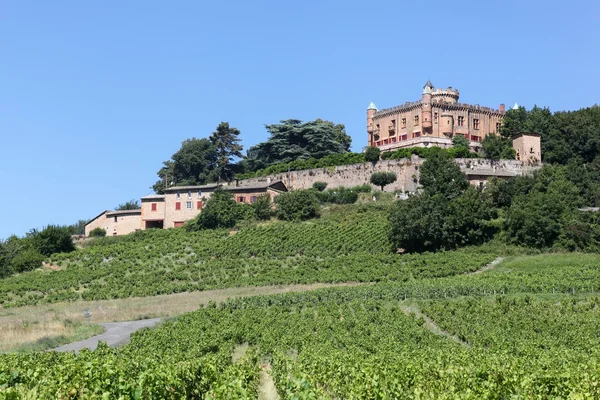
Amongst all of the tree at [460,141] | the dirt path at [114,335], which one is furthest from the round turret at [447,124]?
the dirt path at [114,335]

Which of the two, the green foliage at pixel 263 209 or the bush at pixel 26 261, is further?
the green foliage at pixel 263 209

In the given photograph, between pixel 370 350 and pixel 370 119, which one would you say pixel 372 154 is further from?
pixel 370 350

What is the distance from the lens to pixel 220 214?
6375 centimetres

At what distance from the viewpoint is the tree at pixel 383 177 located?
6488 centimetres

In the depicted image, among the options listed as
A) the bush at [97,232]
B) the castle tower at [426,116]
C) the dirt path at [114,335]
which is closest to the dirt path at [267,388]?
the dirt path at [114,335]

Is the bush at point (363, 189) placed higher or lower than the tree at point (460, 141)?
lower

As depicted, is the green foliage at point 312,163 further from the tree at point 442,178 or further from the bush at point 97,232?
the bush at point 97,232

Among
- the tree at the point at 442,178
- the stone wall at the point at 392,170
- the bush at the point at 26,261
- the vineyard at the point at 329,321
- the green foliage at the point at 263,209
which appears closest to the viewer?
the vineyard at the point at 329,321

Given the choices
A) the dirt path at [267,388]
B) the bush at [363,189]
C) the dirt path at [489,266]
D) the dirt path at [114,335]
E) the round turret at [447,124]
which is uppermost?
the round turret at [447,124]

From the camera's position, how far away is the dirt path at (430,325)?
26225mm

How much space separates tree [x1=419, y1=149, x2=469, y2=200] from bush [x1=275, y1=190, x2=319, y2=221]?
30.6 feet

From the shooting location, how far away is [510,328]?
2662 cm

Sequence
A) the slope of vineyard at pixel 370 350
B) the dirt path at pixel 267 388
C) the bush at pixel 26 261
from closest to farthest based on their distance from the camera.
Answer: the slope of vineyard at pixel 370 350 < the dirt path at pixel 267 388 < the bush at pixel 26 261

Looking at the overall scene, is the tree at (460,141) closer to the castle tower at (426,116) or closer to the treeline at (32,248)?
the castle tower at (426,116)
